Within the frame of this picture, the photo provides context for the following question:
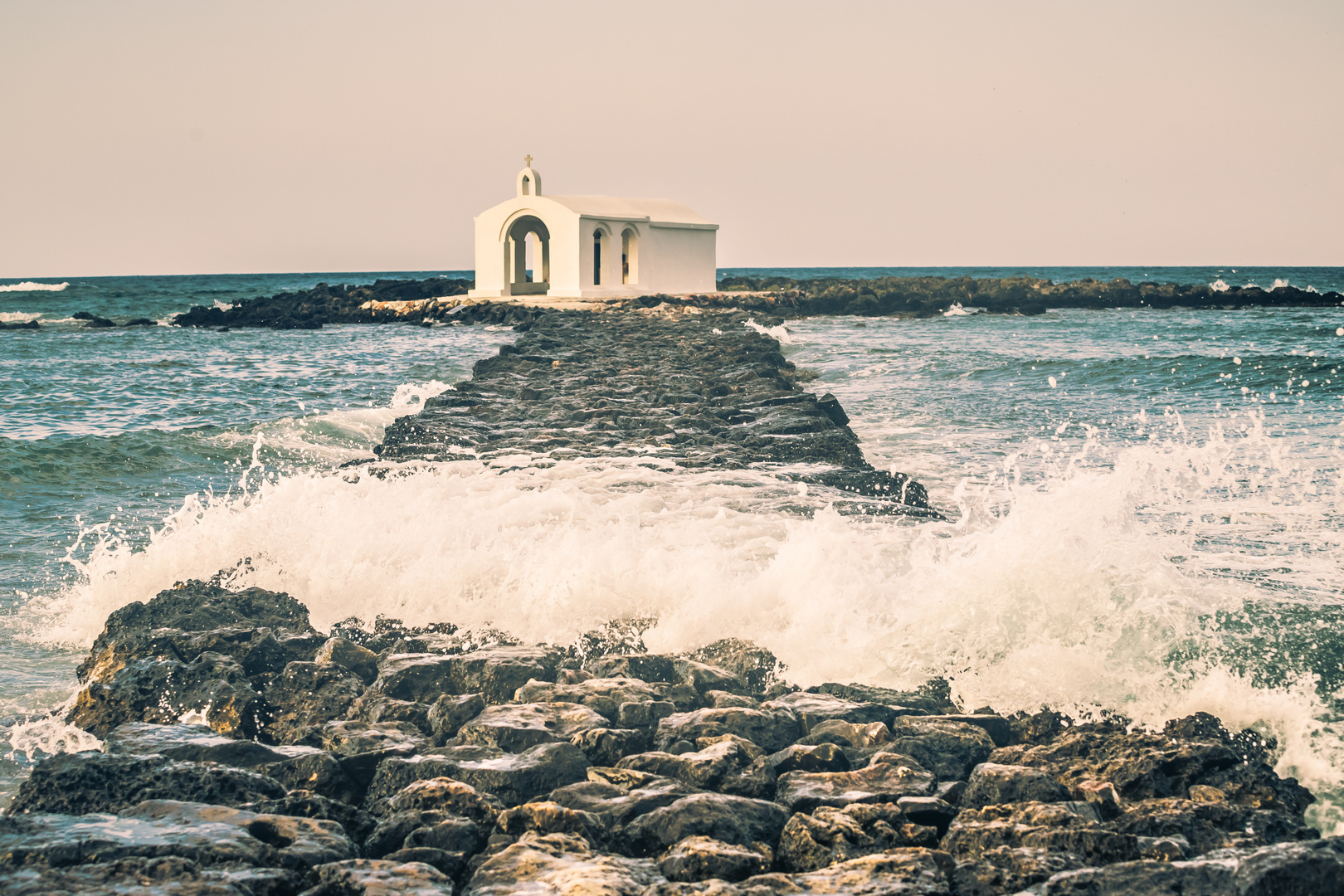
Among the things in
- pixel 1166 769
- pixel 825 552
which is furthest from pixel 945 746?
pixel 825 552

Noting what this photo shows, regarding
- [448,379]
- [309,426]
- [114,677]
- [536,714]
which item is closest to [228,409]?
[309,426]

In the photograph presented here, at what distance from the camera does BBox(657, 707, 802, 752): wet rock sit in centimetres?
409

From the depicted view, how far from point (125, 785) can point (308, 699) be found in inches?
44.8

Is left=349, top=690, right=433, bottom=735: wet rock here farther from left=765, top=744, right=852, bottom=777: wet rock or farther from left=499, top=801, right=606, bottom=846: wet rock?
left=765, top=744, right=852, bottom=777: wet rock

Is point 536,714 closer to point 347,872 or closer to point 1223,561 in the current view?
point 347,872

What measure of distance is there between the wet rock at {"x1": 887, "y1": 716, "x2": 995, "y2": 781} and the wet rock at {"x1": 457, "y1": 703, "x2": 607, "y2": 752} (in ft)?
4.07

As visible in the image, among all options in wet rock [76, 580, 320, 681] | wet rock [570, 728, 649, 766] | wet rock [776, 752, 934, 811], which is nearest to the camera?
wet rock [776, 752, 934, 811]

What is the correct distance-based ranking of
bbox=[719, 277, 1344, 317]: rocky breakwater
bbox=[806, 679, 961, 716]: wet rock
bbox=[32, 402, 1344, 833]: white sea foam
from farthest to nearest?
bbox=[719, 277, 1344, 317]: rocky breakwater < bbox=[32, 402, 1344, 833]: white sea foam < bbox=[806, 679, 961, 716]: wet rock

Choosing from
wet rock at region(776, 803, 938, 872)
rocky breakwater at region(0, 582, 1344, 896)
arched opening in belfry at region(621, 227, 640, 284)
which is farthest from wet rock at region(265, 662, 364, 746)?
arched opening in belfry at region(621, 227, 640, 284)

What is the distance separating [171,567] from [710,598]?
3.59 meters

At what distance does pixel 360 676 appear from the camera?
492 cm

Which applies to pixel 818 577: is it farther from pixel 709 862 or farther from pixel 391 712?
pixel 709 862

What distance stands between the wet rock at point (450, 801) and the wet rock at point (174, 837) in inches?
11.5

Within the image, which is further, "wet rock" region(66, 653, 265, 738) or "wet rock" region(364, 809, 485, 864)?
"wet rock" region(66, 653, 265, 738)
